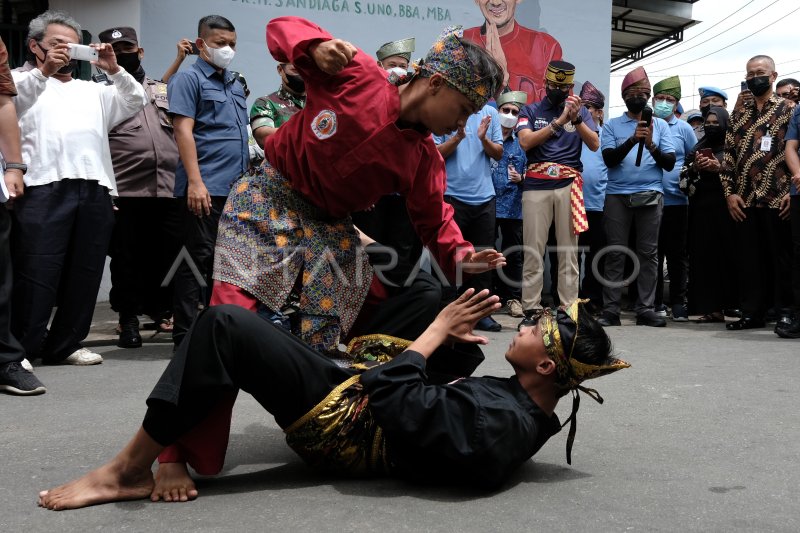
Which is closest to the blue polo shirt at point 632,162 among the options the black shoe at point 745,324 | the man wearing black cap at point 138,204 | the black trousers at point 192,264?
the black shoe at point 745,324

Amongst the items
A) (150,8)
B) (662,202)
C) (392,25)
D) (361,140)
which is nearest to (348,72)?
(361,140)

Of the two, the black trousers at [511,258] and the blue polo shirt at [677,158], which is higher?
the blue polo shirt at [677,158]

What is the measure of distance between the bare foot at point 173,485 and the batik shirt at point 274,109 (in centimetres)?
345

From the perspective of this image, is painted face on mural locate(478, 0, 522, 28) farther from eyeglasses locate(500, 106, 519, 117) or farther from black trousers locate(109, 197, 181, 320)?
black trousers locate(109, 197, 181, 320)

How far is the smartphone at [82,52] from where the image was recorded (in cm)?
486

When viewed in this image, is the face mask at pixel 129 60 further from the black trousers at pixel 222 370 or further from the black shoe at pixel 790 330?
the black shoe at pixel 790 330

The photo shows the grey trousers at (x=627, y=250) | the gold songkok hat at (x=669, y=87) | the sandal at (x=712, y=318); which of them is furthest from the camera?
the gold songkok hat at (x=669, y=87)

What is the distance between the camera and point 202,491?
291 centimetres

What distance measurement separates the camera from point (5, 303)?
4.61 metres

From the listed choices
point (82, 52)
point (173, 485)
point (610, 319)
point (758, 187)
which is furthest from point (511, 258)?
point (173, 485)

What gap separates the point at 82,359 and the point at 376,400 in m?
3.26

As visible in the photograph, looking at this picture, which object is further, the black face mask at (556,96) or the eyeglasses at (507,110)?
the eyeglasses at (507,110)

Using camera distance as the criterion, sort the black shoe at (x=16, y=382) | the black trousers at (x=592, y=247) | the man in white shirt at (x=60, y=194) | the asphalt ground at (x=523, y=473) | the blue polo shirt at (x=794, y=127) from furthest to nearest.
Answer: the black trousers at (x=592, y=247), the blue polo shirt at (x=794, y=127), the man in white shirt at (x=60, y=194), the black shoe at (x=16, y=382), the asphalt ground at (x=523, y=473)

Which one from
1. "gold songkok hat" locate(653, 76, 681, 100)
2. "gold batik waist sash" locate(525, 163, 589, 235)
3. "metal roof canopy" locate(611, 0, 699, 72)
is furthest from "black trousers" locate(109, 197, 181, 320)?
"metal roof canopy" locate(611, 0, 699, 72)
